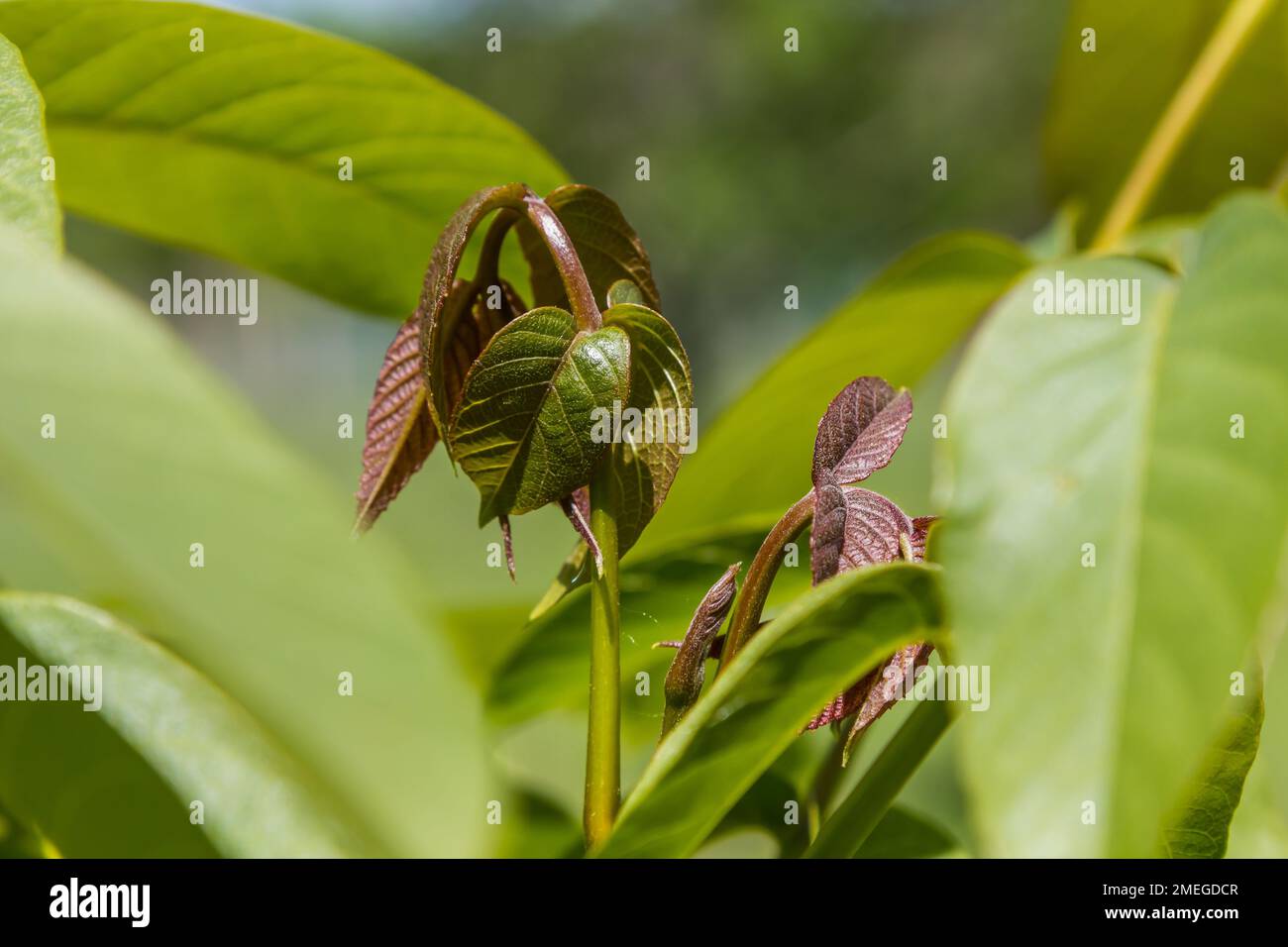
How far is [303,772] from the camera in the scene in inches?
5.4

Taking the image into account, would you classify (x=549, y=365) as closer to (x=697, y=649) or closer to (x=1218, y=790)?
(x=697, y=649)

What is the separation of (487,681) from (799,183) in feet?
23.9

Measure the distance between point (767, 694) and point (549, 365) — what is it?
0.24ft

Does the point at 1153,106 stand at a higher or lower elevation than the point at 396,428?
higher

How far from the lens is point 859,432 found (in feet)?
0.80

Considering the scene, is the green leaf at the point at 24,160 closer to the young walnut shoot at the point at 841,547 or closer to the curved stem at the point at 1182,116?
the young walnut shoot at the point at 841,547

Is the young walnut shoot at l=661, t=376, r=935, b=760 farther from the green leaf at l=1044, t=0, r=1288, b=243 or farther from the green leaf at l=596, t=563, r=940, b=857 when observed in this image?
the green leaf at l=1044, t=0, r=1288, b=243

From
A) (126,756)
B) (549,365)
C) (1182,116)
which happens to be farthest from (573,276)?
(1182,116)

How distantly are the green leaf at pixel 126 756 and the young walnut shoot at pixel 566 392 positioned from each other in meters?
0.05

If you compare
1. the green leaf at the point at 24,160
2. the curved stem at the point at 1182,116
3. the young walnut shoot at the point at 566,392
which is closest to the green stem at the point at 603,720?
the young walnut shoot at the point at 566,392

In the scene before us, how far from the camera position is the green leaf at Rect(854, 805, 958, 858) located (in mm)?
312

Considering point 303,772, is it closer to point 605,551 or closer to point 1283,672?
point 605,551
